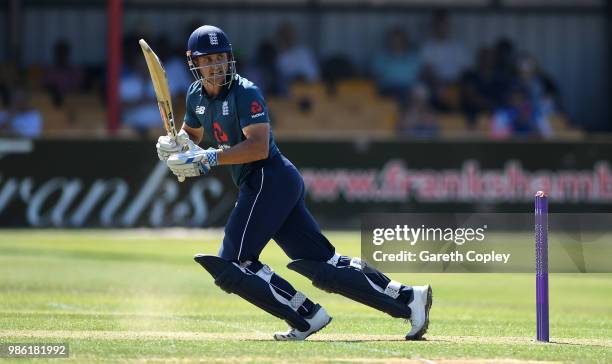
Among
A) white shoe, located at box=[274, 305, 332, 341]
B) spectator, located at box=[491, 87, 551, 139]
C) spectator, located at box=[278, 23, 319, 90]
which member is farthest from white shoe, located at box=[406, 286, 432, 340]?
spectator, located at box=[278, 23, 319, 90]

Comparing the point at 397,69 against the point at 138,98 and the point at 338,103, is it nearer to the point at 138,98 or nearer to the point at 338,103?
the point at 338,103

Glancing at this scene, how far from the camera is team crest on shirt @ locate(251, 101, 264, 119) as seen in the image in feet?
25.1

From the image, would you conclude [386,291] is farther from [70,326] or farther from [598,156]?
[598,156]

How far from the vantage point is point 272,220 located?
7.70 meters

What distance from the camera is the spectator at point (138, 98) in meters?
21.5

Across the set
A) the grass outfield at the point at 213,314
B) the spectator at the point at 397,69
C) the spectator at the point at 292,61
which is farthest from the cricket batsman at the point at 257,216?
the spectator at the point at 397,69

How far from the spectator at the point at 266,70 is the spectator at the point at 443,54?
3.18 m

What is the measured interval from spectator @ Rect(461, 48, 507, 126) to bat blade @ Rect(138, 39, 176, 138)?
1555cm

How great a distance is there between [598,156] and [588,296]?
6.42 meters

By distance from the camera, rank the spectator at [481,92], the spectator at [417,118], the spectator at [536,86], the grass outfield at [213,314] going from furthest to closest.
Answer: the spectator at [481,92]
the spectator at [536,86]
the spectator at [417,118]
the grass outfield at [213,314]

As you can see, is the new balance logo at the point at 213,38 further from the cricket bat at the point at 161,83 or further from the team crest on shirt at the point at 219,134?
the team crest on shirt at the point at 219,134

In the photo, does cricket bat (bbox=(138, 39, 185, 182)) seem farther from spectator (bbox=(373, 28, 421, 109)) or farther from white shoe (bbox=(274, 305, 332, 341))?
spectator (bbox=(373, 28, 421, 109))

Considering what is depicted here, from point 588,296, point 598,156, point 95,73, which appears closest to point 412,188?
point 598,156

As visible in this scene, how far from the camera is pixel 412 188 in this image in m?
18.8
